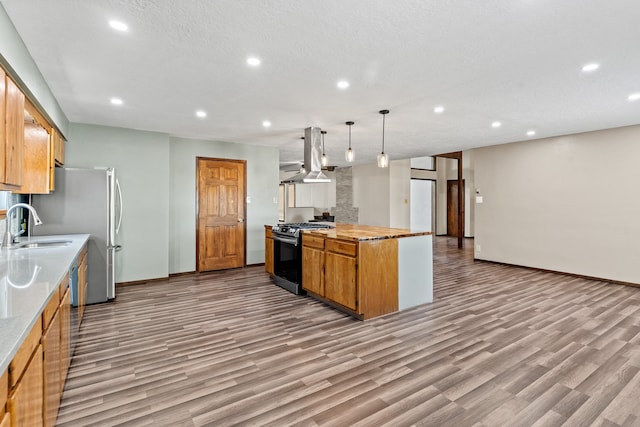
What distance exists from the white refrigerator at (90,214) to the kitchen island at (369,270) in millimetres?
2429

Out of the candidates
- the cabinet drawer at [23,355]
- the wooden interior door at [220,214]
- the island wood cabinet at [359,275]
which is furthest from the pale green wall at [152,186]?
the cabinet drawer at [23,355]

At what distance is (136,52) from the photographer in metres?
Result: 2.50

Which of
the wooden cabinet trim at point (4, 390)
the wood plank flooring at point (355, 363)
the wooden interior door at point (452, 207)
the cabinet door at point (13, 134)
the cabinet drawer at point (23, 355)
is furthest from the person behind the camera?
the wooden interior door at point (452, 207)

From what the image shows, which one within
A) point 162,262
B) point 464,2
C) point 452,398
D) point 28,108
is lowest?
point 452,398

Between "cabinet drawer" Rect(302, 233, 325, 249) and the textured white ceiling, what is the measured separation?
155 centimetres

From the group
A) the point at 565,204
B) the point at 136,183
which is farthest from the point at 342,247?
the point at 565,204

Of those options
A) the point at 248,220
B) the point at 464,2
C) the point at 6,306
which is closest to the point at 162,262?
the point at 248,220

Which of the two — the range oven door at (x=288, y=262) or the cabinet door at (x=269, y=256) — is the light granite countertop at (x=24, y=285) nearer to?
the range oven door at (x=288, y=262)

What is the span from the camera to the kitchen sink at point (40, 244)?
9.81 ft

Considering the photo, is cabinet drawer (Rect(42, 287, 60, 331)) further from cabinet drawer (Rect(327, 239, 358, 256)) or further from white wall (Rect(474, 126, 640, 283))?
white wall (Rect(474, 126, 640, 283))

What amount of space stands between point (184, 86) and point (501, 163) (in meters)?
5.72

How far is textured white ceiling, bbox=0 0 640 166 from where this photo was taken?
199 cm

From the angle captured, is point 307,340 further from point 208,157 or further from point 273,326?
point 208,157

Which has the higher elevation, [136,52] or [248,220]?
[136,52]
